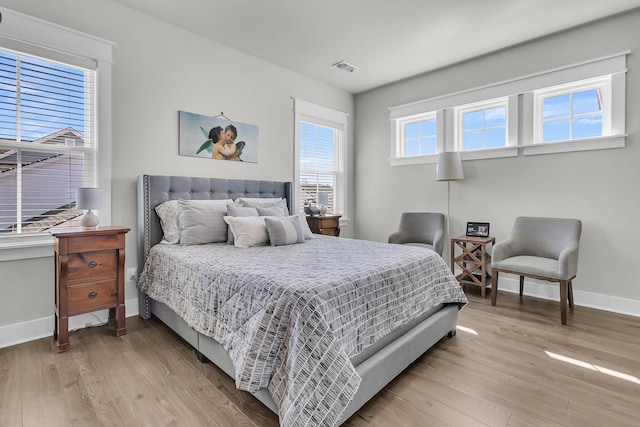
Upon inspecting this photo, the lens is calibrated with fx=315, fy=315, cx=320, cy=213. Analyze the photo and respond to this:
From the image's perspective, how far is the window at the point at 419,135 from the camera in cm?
434

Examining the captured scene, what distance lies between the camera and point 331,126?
4.80 metres

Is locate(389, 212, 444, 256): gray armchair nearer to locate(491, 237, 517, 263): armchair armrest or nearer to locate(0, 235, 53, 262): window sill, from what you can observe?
locate(491, 237, 517, 263): armchair armrest

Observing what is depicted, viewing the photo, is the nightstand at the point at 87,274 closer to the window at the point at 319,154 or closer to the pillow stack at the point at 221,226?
the pillow stack at the point at 221,226

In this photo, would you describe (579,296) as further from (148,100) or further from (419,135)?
(148,100)

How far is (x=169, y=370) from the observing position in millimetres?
1954

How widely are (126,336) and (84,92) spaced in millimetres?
2026

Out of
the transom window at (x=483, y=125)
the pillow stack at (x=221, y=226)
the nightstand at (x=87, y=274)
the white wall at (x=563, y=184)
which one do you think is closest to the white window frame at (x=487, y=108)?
the transom window at (x=483, y=125)

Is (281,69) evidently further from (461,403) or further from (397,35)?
(461,403)

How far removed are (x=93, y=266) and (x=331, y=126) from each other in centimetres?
354

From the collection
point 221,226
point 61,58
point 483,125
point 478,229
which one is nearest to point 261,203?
point 221,226

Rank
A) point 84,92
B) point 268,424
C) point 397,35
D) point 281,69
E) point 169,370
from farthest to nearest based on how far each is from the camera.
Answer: point 281,69 → point 397,35 → point 84,92 → point 169,370 → point 268,424

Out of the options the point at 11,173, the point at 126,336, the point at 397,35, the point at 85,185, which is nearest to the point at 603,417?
the point at 126,336

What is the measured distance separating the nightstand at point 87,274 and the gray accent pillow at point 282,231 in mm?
1127

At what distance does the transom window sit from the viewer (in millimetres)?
3753
